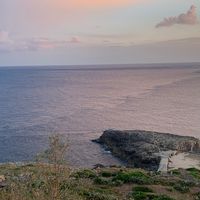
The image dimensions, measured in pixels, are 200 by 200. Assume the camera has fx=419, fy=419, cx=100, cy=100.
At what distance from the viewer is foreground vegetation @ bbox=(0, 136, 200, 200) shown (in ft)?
47.0

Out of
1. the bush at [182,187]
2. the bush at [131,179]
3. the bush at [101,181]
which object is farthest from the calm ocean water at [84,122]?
the bush at [182,187]

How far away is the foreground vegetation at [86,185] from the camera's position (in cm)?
1433

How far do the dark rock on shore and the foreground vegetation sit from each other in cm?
2163

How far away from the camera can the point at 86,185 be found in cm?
3022

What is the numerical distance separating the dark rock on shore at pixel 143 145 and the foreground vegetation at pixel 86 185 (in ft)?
71.0

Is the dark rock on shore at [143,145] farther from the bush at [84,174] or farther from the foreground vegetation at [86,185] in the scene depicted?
the bush at [84,174]

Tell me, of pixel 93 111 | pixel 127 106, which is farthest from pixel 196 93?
pixel 93 111

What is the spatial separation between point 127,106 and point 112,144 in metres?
55.9

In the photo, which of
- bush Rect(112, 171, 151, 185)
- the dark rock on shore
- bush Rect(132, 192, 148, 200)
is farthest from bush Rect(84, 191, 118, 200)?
the dark rock on shore

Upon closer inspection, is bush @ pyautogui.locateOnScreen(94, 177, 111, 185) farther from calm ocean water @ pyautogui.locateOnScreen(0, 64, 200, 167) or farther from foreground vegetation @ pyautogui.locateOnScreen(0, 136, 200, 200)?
calm ocean water @ pyautogui.locateOnScreen(0, 64, 200, 167)

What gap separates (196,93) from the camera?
167 metres

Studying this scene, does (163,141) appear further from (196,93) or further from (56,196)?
(196,93)

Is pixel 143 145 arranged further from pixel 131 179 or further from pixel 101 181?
pixel 101 181

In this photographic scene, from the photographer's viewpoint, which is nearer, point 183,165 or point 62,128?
point 183,165
